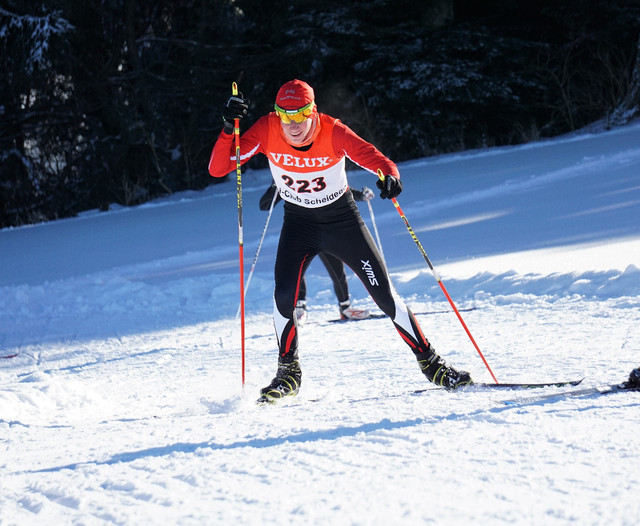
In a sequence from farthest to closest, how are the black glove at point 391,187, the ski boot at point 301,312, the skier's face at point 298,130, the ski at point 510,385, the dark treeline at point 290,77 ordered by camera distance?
the dark treeline at point 290,77 < the ski boot at point 301,312 < the skier's face at point 298,130 < the black glove at point 391,187 < the ski at point 510,385

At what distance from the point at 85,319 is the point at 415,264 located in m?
3.28

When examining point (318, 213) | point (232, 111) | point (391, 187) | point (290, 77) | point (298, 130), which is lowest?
point (318, 213)

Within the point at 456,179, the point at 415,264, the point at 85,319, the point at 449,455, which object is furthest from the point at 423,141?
the point at 449,455

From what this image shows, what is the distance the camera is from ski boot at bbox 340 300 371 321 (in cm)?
582

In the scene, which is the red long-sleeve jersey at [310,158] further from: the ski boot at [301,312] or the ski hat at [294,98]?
the ski boot at [301,312]

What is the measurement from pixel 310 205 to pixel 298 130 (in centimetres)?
43

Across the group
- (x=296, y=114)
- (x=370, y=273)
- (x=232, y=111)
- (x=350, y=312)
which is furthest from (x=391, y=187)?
(x=350, y=312)

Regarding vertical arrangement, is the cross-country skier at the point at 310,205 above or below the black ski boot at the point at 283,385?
above

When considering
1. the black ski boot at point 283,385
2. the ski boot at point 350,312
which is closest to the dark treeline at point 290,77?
the ski boot at point 350,312

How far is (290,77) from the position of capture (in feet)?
60.8

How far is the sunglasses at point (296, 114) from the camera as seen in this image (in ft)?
11.8

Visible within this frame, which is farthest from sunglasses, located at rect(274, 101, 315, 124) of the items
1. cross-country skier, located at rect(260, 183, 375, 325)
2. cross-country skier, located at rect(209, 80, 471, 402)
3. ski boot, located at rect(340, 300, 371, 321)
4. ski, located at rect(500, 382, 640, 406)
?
ski boot, located at rect(340, 300, 371, 321)

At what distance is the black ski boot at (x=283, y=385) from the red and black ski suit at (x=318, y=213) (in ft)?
0.17

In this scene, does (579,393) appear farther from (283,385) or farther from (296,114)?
(296,114)
